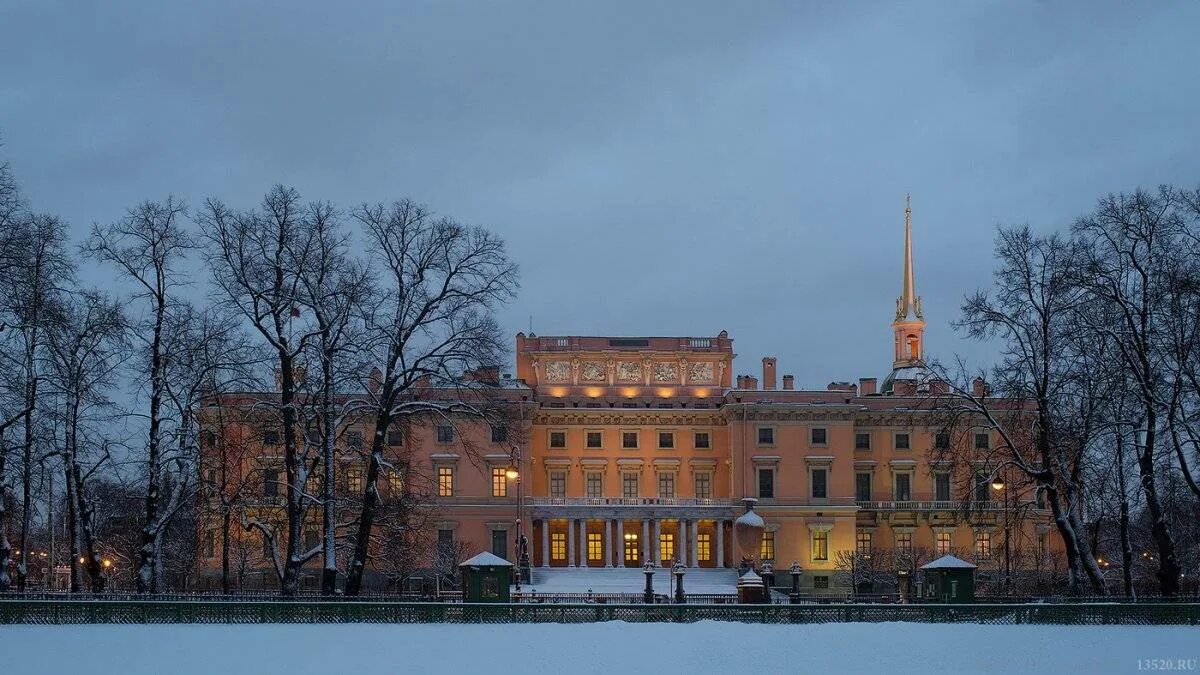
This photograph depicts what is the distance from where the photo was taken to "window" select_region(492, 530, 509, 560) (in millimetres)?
76438

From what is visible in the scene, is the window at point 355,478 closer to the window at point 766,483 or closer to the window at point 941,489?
the window at point 766,483

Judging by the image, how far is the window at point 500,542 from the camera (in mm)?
76438

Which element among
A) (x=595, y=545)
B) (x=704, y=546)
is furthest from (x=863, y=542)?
(x=595, y=545)

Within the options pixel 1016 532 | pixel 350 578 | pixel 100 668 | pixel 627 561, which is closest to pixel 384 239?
pixel 350 578

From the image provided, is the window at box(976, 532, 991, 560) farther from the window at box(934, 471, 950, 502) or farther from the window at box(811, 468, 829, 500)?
the window at box(811, 468, 829, 500)

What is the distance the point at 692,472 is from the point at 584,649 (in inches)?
2088

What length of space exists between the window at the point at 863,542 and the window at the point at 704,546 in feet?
26.1

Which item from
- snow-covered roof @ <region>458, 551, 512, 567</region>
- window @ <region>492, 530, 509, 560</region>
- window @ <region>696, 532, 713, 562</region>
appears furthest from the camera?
window @ <region>696, 532, 713, 562</region>

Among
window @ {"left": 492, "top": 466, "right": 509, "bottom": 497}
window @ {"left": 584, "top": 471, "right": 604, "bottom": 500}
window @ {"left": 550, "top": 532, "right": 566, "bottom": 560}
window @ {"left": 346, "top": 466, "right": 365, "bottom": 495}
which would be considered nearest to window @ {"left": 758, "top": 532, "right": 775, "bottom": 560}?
window @ {"left": 584, "top": 471, "right": 604, "bottom": 500}

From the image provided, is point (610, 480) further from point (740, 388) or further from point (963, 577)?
point (963, 577)

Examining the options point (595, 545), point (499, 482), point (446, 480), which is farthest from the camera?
point (595, 545)

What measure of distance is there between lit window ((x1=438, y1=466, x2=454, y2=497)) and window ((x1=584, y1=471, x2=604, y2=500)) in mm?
8270

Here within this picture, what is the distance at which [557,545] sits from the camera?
259 ft

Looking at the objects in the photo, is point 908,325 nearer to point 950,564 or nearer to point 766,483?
point 766,483
